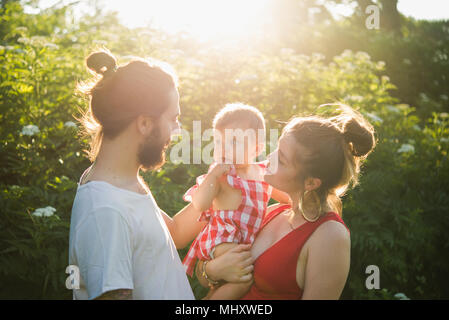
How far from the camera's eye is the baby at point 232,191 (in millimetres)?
2168

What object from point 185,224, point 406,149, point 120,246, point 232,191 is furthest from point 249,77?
point 120,246

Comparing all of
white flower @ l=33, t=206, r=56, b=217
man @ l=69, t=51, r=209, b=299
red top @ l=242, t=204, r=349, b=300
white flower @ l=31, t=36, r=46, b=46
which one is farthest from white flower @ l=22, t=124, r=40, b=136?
red top @ l=242, t=204, r=349, b=300

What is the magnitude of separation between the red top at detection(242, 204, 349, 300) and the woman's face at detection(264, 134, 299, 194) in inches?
10.2

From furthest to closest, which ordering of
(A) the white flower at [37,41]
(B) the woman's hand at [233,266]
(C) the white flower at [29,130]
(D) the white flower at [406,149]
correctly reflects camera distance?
(A) the white flower at [37,41], (D) the white flower at [406,149], (C) the white flower at [29,130], (B) the woman's hand at [233,266]

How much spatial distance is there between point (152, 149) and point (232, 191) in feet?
2.52

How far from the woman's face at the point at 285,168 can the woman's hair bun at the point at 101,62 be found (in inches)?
36.7

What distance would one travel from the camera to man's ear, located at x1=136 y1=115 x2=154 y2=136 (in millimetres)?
1607

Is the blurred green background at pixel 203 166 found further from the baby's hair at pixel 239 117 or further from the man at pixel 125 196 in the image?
the man at pixel 125 196

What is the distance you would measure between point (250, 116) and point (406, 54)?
9473 mm

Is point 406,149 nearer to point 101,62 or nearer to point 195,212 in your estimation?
point 195,212

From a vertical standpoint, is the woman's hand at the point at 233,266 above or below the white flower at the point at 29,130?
below

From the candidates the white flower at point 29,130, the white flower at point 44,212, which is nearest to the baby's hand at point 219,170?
the white flower at point 44,212

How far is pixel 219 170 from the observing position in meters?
2.18

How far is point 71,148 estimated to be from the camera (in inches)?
153
